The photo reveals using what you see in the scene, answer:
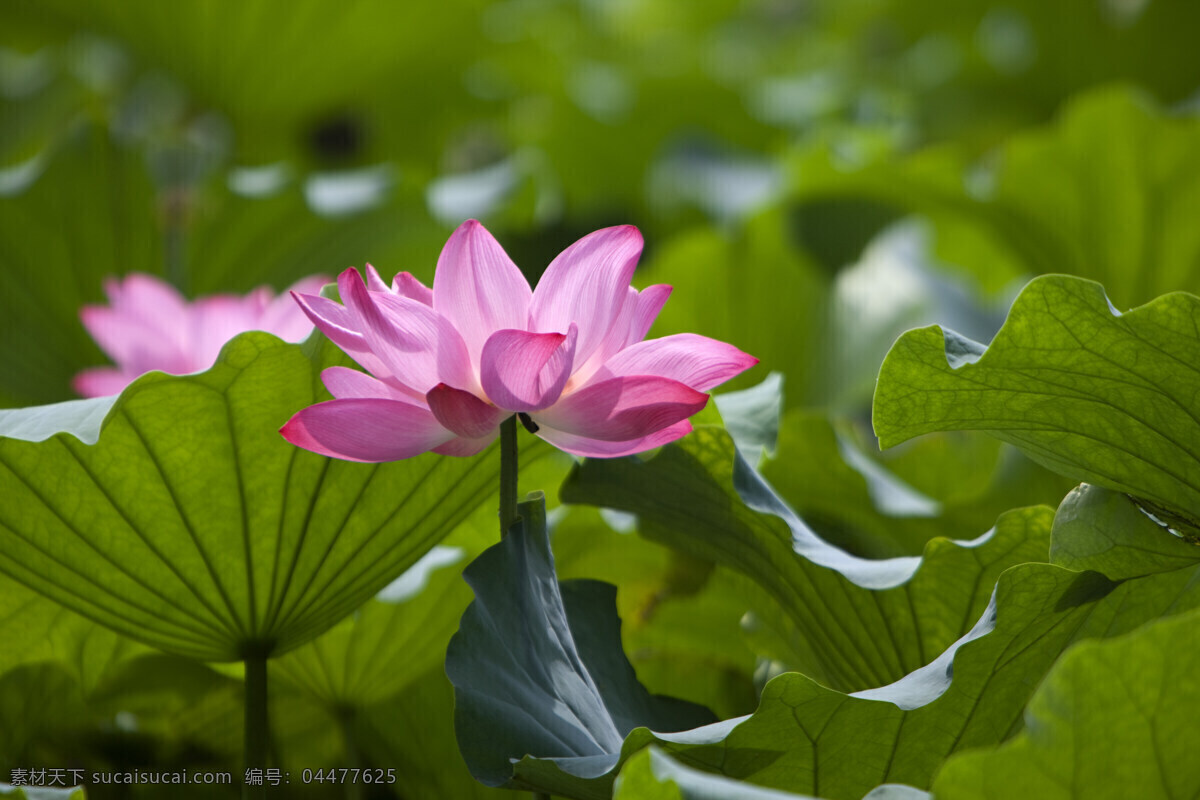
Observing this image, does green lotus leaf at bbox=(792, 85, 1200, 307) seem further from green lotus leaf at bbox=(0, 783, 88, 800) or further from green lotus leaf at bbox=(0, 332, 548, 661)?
green lotus leaf at bbox=(0, 783, 88, 800)

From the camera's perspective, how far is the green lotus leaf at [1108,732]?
1.28 ft

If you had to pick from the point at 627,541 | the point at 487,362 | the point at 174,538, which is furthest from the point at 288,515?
the point at 627,541

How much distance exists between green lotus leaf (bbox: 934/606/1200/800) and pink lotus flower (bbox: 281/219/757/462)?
7.4 inches

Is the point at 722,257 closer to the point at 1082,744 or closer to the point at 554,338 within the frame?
the point at 554,338

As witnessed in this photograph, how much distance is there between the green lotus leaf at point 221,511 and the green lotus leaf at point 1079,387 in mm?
221

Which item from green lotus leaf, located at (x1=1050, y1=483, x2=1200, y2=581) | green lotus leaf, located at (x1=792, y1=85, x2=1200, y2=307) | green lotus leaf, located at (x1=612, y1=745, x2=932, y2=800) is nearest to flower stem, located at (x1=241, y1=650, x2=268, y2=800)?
green lotus leaf, located at (x1=612, y1=745, x2=932, y2=800)

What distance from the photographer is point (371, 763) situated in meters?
0.82

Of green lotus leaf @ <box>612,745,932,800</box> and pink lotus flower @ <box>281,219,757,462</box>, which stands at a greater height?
pink lotus flower @ <box>281,219,757,462</box>

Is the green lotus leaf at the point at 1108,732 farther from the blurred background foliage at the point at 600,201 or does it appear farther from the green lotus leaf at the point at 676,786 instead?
the blurred background foliage at the point at 600,201

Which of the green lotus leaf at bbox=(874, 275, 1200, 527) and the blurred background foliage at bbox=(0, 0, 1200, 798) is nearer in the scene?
the green lotus leaf at bbox=(874, 275, 1200, 527)

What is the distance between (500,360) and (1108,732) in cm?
27

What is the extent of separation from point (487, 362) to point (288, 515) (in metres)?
0.17

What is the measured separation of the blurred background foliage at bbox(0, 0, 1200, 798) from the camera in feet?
2.65

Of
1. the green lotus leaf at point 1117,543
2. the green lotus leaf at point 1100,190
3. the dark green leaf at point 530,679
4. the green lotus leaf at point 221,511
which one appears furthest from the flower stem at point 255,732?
the green lotus leaf at point 1100,190
